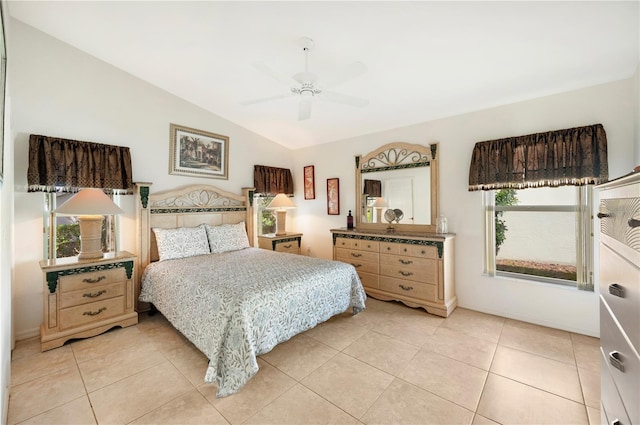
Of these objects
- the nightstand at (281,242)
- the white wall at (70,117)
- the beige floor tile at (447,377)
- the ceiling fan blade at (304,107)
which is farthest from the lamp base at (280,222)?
the beige floor tile at (447,377)

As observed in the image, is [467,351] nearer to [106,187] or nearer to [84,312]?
[84,312]

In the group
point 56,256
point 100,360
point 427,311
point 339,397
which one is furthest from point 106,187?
point 427,311

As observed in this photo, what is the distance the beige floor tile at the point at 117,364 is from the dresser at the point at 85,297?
52 cm

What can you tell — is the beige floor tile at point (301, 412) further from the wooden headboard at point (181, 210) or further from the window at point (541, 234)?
the window at point (541, 234)

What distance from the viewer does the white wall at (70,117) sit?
277cm

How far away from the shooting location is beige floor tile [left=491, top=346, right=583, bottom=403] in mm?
2010

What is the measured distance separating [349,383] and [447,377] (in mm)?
772

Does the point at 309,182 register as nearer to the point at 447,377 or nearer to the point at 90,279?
the point at 90,279

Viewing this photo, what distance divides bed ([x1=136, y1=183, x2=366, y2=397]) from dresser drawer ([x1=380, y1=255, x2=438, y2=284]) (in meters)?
0.72

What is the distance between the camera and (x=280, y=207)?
477 cm

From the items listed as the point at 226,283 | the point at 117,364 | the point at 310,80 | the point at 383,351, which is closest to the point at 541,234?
the point at 383,351

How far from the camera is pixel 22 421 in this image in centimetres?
173

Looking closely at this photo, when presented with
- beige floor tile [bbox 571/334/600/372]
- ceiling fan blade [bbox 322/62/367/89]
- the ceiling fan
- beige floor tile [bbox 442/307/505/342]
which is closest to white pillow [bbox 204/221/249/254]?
the ceiling fan

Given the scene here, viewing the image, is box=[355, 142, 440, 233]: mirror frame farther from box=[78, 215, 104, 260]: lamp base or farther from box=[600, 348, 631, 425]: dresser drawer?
box=[78, 215, 104, 260]: lamp base
